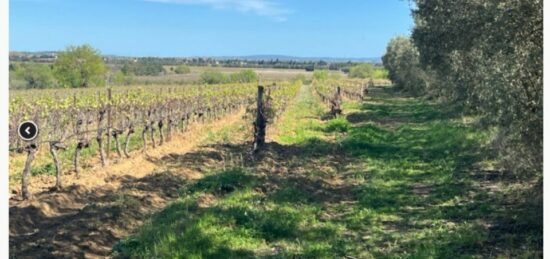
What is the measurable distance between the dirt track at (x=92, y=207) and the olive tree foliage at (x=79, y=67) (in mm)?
87477

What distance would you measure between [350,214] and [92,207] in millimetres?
6290

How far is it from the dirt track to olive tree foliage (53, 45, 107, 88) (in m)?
87.5

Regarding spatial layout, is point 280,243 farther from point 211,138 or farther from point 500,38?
point 211,138

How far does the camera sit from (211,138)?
92.6 ft

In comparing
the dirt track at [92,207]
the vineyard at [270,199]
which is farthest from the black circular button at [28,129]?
the dirt track at [92,207]

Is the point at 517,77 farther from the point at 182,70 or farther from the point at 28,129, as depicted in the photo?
the point at 182,70

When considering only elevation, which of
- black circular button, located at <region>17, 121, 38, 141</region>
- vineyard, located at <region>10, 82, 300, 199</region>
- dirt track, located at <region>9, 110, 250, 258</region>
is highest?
black circular button, located at <region>17, 121, 38, 141</region>

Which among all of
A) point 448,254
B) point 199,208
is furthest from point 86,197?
point 448,254

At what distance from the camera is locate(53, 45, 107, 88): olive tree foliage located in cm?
10194

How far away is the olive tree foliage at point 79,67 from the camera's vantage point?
334ft
